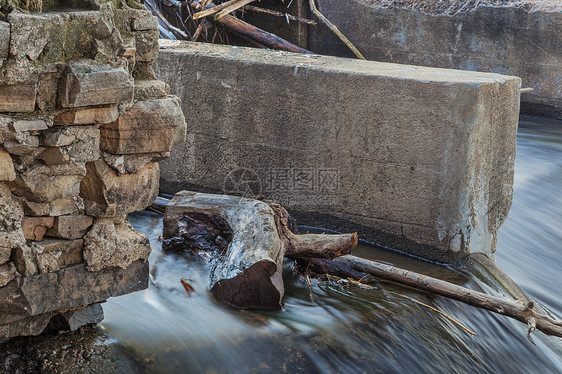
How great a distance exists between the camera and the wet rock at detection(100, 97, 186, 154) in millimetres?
2658

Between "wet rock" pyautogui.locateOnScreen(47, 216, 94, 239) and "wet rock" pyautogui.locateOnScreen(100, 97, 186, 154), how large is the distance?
32 cm

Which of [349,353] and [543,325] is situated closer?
[349,353]

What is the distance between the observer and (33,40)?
225cm

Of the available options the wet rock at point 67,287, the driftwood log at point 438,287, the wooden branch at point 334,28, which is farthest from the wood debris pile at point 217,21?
the wet rock at point 67,287

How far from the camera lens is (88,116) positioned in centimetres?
252

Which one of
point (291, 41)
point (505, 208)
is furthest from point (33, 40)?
point (291, 41)

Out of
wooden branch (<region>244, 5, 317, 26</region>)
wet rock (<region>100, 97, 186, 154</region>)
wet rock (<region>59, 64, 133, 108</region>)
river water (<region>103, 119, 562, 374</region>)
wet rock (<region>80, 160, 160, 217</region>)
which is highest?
wooden branch (<region>244, 5, 317, 26</region>)

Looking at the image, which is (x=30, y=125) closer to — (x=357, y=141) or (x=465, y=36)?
(x=357, y=141)

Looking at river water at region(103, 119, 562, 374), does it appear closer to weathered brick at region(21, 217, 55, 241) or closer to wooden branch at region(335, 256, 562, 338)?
wooden branch at region(335, 256, 562, 338)

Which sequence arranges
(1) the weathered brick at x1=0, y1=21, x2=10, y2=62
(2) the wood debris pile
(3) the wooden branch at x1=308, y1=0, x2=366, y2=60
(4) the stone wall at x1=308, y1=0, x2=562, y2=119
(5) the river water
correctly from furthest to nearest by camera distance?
(3) the wooden branch at x1=308, y1=0, x2=366, y2=60
(4) the stone wall at x1=308, y1=0, x2=562, y2=119
(2) the wood debris pile
(5) the river water
(1) the weathered brick at x1=0, y1=21, x2=10, y2=62

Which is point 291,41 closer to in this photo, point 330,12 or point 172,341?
point 330,12

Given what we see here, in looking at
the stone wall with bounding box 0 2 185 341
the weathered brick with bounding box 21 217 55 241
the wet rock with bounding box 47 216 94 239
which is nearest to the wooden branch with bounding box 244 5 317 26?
the stone wall with bounding box 0 2 185 341

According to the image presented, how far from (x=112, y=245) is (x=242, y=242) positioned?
0.97 meters

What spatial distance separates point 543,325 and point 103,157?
2.54 meters
